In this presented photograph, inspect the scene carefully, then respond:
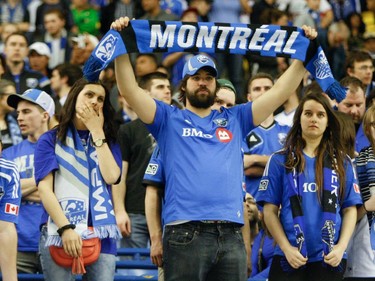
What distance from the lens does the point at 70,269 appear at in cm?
806

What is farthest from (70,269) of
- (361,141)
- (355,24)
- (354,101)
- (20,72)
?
(355,24)

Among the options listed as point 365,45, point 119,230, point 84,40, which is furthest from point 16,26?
point 119,230

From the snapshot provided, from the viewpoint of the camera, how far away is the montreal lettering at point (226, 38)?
8.01m

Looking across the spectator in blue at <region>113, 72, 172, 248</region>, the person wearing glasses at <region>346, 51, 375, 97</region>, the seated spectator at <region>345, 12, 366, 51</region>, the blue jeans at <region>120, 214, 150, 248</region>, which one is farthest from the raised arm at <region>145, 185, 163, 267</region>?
the seated spectator at <region>345, 12, 366, 51</region>

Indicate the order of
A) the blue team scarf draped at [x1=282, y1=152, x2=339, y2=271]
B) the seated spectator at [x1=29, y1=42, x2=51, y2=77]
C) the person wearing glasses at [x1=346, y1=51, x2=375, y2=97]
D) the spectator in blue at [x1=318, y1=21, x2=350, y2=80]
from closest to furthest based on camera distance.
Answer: the blue team scarf draped at [x1=282, y1=152, x2=339, y2=271]
the person wearing glasses at [x1=346, y1=51, x2=375, y2=97]
the seated spectator at [x1=29, y1=42, x2=51, y2=77]
the spectator in blue at [x1=318, y1=21, x2=350, y2=80]

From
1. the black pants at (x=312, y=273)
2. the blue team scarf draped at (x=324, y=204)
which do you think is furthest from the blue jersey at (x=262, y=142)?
the black pants at (x=312, y=273)

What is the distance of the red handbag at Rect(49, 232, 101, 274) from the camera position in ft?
26.2

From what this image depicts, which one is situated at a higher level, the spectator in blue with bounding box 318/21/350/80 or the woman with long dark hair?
the spectator in blue with bounding box 318/21/350/80

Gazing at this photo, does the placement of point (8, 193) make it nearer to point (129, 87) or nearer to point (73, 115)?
point (73, 115)

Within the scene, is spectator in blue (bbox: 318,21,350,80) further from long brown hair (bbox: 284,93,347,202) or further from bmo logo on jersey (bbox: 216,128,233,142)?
bmo logo on jersey (bbox: 216,128,233,142)

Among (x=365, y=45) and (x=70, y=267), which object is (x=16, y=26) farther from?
(x=70, y=267)

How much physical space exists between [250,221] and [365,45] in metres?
6.79

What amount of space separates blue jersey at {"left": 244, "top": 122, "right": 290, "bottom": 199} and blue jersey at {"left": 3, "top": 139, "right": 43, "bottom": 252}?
196 centimetres

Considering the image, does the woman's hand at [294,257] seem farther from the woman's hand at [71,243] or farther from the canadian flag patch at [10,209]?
the canadian flag patch at [10,209]
